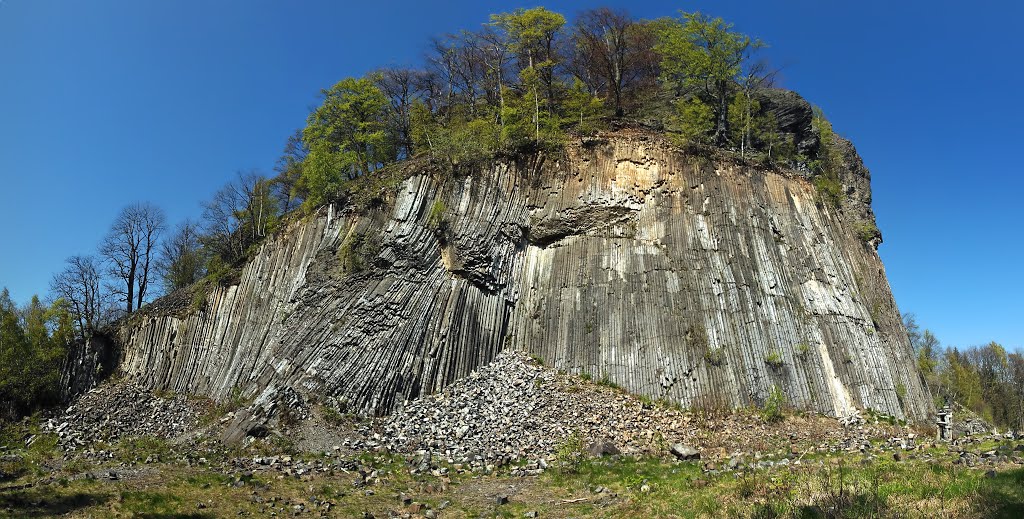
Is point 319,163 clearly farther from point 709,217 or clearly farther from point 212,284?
point 709,217

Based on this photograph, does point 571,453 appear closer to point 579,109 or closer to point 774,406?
point 774,406

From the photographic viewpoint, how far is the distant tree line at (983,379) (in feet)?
143

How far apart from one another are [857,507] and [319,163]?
25.2 metres

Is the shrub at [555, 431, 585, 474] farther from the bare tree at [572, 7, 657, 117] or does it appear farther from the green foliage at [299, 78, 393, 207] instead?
the bare tree at [572, 7, 657, 117]

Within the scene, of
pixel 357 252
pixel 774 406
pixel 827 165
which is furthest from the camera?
pixel 827 165

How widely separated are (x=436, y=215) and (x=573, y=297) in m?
6.84

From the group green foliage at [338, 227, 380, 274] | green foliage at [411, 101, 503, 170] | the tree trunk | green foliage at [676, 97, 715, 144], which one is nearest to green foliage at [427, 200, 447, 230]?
green foliage at [411, 101, 503, 170]

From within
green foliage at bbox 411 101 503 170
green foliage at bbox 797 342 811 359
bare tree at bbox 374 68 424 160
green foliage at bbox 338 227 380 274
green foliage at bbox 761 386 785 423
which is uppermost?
bare tree at bbox 374 68 424 160

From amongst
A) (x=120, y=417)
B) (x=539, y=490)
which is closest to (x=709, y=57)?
(x=539, y=490)

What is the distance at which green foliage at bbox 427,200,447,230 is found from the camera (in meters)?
24.3

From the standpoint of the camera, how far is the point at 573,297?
945 inches

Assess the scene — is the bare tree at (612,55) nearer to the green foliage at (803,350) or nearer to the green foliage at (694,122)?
the green foliage at (694,122)

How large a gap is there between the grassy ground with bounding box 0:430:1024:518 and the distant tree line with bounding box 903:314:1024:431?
31898 mm

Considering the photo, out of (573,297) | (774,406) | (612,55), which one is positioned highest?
(612,55)
